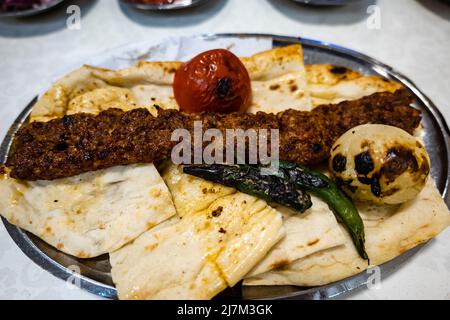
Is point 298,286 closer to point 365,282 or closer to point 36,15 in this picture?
point 365,282

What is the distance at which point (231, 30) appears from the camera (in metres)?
4.89

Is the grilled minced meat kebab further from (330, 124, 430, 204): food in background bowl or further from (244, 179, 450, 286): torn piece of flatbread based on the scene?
(244, 179, 450, 286): torn piece of flatbread

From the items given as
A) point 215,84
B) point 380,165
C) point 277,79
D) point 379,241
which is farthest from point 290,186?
point 277,79

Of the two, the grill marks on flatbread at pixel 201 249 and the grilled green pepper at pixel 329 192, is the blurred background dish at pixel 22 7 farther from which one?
the grilled green pepper at pixel 329 192

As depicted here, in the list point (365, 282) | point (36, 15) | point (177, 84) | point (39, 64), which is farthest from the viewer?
point (36, 15)

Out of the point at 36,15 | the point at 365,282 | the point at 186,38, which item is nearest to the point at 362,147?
the point at 365,282

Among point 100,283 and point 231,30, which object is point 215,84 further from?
point 231,30

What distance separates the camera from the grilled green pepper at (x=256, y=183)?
8.69 ft

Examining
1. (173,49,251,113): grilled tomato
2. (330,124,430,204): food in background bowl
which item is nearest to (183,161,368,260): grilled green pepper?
(330,124,430,204): food in background bowl

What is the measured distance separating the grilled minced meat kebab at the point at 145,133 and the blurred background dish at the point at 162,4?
2.10 m

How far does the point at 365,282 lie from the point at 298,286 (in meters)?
0.42

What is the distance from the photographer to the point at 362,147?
2615 millimetres

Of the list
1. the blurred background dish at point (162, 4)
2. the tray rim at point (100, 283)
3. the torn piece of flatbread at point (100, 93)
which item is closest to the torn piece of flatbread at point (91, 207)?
the tray rim at point (100, 283)

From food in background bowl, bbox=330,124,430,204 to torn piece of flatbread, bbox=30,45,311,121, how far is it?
0.76 meters
